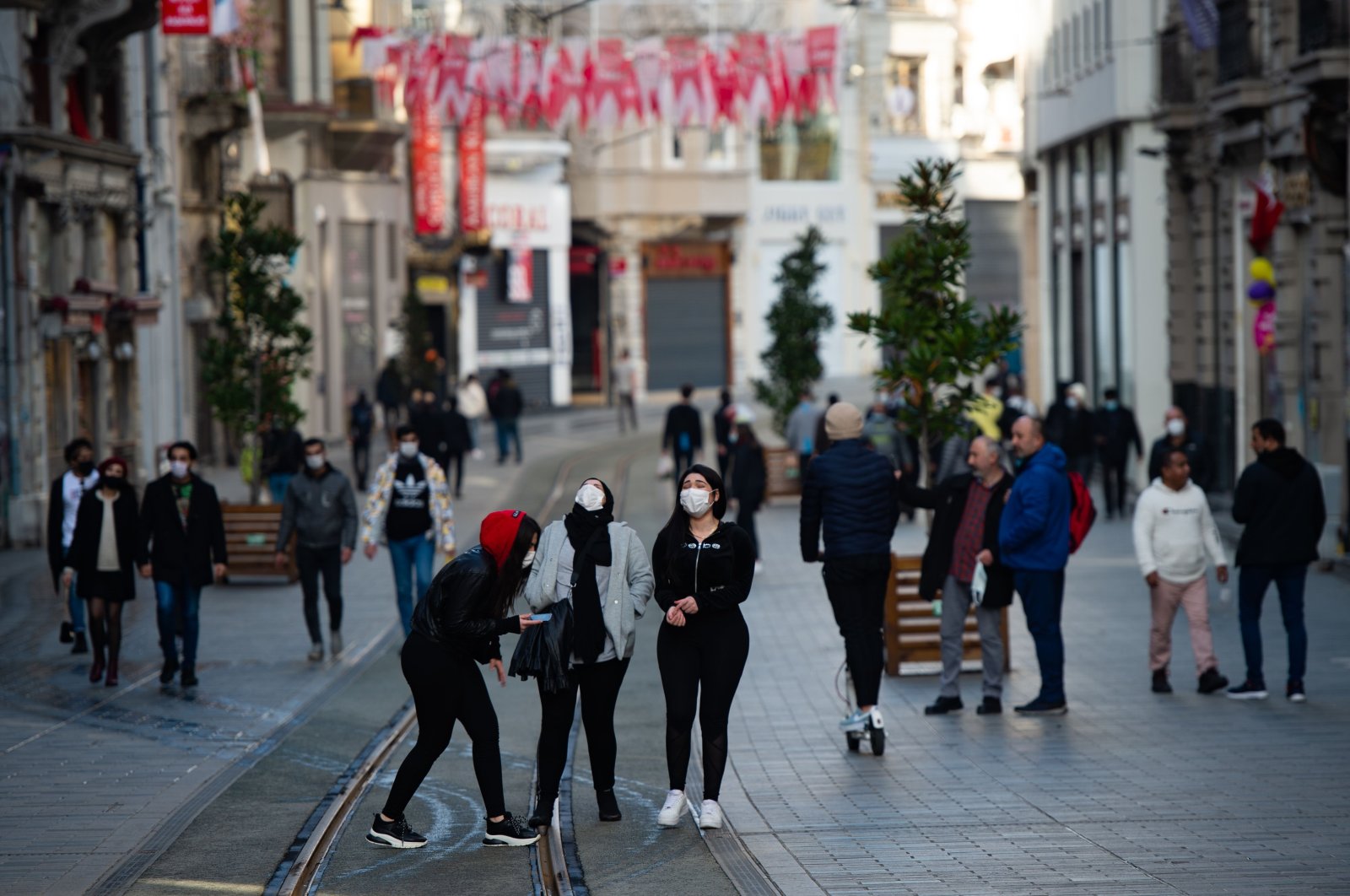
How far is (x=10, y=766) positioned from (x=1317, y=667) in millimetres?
8955

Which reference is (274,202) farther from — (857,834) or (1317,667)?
(857,834)

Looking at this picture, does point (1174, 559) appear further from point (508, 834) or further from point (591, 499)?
point (508, 834)

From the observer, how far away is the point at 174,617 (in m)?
15.5

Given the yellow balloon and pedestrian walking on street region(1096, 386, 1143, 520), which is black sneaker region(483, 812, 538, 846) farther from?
the yellow balloon

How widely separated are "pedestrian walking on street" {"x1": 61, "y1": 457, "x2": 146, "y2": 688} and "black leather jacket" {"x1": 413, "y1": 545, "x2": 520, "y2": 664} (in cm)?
635

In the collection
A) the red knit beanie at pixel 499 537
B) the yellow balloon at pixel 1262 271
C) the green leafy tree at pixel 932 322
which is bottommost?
the red knit beanie at pixel 499 537

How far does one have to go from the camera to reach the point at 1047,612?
13414mm

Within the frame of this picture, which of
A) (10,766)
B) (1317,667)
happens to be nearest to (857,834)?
(10,766)

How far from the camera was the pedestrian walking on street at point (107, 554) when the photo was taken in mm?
15500

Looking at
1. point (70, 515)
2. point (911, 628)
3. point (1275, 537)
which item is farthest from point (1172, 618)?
point (70, 515)

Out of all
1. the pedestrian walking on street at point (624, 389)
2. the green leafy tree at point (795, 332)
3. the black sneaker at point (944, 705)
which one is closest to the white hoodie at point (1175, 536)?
the black sneaker at point (944, 705)

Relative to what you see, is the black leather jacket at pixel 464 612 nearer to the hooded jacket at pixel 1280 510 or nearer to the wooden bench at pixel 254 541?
the hooded jacket at pixel 1280 510

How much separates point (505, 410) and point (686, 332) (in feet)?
76.9

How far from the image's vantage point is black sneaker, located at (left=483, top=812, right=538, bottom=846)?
389 inches
